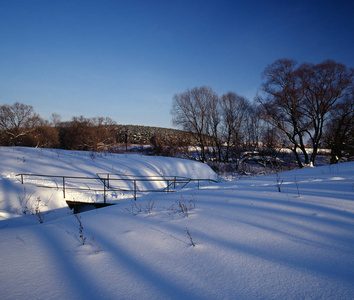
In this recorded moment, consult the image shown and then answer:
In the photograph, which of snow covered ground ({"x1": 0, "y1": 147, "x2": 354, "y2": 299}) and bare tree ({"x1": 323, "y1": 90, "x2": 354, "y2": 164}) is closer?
snow covered ground ({"x1": 0, "y1": 147, "x2": 354, "y2": 299})

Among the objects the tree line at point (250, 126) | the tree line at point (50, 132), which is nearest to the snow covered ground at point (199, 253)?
the tree line at point (250, 126)

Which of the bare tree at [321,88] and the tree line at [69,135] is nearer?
the bare tree at [321,88]

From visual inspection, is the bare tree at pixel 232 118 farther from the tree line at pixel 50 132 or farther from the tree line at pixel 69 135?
the tree line at pixel 50 132

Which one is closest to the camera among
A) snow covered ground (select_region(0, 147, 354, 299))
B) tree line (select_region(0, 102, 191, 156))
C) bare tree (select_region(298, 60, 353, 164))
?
snow covered ground (select_region(0, 147, 354, 299))

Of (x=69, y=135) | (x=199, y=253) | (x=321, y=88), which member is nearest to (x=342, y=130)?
(x=321, y=88)

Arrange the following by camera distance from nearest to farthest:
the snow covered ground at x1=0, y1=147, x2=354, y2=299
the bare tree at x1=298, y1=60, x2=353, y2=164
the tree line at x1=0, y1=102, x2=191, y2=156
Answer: the snow covered ground at x1=0, y1=147, x2=354, y2=299
the bare tree at x1=298, y1=60, x2=353, y2=164
the tree line at x1=0, y1=102, x2=191, y2=156

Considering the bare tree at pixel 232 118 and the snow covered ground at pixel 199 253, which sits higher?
→ the bare tree at pixel 232 118

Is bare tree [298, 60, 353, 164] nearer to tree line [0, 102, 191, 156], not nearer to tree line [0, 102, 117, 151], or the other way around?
tree line [0, 102, 191, 156]

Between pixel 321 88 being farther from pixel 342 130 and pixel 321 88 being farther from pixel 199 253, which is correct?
pixel 199 253

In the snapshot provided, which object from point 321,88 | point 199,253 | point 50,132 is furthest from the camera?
point 50,132

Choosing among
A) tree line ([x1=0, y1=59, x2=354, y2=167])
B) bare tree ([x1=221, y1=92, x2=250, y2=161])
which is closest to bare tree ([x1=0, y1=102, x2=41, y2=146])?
tree line ([x1=0, y1=59, x2=354, y2=167])

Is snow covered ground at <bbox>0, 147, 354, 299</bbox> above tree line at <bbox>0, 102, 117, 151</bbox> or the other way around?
the other way around

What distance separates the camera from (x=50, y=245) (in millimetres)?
3453

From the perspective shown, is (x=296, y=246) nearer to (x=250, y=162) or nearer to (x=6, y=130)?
(x=250, y=162)
